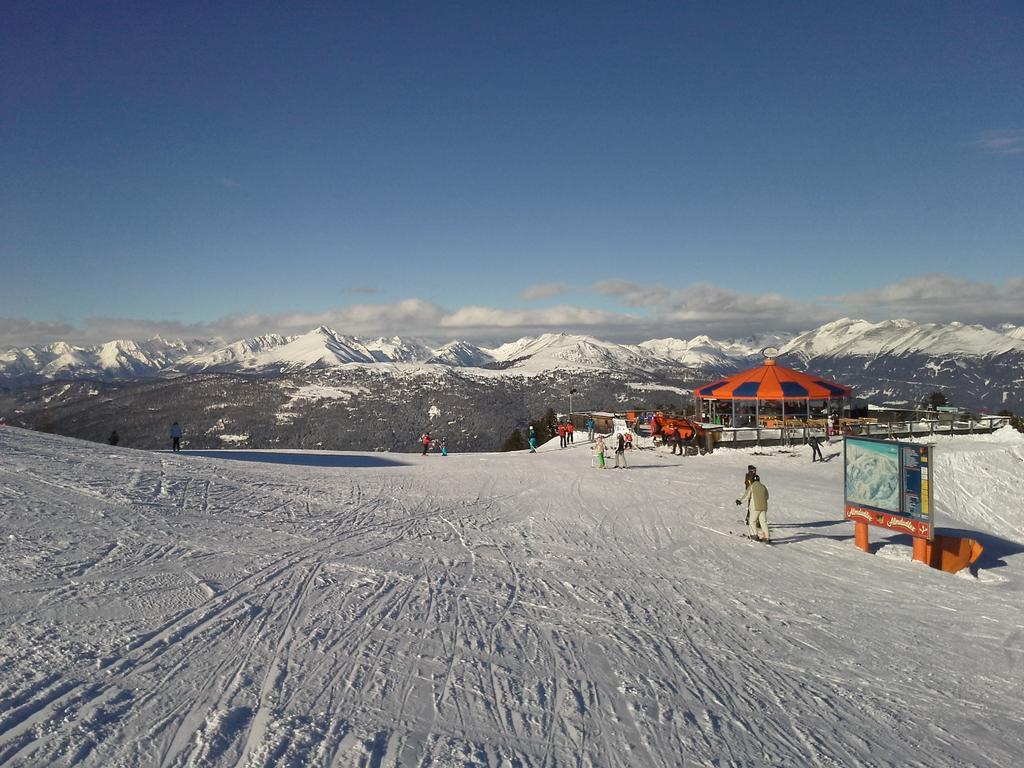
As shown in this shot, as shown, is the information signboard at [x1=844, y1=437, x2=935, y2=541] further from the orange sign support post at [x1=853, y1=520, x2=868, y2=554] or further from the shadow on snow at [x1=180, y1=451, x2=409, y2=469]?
the shadow on snow at [x1=180, y1=451, x2=409, y2=469]

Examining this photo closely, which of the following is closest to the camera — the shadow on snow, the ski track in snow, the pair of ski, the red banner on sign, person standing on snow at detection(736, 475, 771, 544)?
the ski track in snow

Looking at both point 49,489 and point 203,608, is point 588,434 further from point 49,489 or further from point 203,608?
point 203,608

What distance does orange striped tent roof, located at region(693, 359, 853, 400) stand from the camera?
32594 millimetres

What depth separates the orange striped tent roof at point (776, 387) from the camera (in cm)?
3259

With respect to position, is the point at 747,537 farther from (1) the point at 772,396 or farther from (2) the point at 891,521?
(1) the point at 772,396

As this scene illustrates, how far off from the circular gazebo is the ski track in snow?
2024cm

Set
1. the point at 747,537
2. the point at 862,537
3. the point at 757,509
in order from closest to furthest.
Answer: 1. the point at 757,509
2. the point at 862,537
3. the point at 747,537

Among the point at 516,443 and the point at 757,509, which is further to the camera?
the point at 516,443

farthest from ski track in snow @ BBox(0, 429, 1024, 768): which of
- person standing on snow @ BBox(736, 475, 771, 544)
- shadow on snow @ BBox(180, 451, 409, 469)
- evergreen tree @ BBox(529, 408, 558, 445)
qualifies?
evergreen tree @ BBox(529, 408, 558, 445)

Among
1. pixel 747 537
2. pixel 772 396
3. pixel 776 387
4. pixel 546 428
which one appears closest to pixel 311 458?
pixel 747 537

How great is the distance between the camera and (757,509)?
12.2m

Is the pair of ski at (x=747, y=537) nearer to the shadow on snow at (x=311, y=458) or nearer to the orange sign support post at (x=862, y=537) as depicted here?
the orange sign support post at (x=862, y=537)

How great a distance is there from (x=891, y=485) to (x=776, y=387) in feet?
71.1

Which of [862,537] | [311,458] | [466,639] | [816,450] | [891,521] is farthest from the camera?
[311,458]
